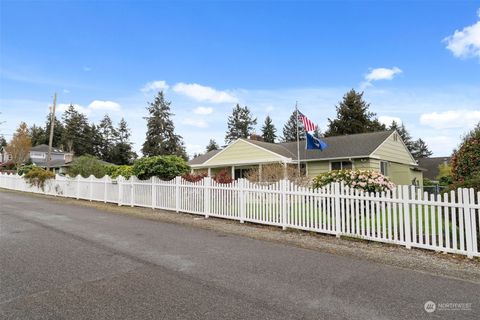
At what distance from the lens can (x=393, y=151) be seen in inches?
902

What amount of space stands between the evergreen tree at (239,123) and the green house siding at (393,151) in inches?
1797

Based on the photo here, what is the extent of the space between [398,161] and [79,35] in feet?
→ 67.4

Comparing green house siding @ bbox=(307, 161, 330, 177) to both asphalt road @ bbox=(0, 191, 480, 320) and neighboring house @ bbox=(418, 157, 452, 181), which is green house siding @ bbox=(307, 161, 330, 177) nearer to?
asphalt road @ bbox=(0, 191, 480, 320)

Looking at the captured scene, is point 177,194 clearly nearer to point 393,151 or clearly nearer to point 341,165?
point 341,165

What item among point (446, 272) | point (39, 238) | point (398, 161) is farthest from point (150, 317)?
point (398, 161)

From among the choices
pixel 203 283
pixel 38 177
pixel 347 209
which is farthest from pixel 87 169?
pixel 203 283

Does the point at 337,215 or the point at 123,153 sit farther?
the point at 123,153

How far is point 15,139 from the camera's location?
60594mm

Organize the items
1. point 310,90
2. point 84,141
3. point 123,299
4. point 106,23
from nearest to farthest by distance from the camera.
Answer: point 123,299 → point 106,23 → point 310,90 → point 84,141

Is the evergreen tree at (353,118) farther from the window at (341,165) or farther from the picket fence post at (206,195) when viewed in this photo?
the picket fence post at (206,195)

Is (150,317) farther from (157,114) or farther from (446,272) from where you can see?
(157,114)

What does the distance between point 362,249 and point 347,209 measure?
3.66 ft

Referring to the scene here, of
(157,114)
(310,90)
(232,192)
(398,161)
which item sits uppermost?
(157,114)

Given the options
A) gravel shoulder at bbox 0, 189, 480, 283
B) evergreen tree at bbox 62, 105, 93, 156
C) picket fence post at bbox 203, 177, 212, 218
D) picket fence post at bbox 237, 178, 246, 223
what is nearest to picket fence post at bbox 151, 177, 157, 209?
gravel shoulder at bbox 0, 189, 480, 283
